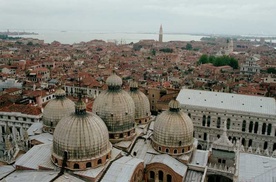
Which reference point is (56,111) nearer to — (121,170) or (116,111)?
(116,111)

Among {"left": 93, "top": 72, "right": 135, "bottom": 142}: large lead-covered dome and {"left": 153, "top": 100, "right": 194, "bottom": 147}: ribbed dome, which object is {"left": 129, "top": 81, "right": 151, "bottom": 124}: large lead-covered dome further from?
{"left": 153, "top": 100, "right": 194, "bottom": 147}: ribbed dome

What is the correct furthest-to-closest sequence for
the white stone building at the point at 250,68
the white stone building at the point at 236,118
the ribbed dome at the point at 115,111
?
the white stone building at the point at 250,68, the white stone building at the point at 236,118, the ribbed dome at the point at 115,111

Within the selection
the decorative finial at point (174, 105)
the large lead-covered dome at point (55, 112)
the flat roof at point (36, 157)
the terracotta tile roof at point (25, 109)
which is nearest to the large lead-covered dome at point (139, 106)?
the decorative finial at point (174, 105)

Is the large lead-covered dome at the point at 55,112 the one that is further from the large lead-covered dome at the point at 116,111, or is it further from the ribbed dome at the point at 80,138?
the ribbed dome at the point at 80,138

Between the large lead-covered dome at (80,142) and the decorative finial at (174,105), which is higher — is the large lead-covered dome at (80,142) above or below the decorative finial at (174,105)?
below

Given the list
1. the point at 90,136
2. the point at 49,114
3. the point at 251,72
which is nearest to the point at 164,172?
the point at 90,136

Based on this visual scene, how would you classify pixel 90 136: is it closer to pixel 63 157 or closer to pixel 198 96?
pixel 63 157

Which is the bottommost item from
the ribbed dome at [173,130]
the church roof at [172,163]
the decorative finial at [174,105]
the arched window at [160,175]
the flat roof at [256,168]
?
the arched window at [160,175]
